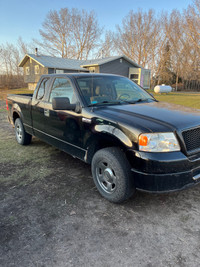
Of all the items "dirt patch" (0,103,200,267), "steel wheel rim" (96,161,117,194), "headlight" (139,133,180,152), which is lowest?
"dirt patch" (0,103,200,267)

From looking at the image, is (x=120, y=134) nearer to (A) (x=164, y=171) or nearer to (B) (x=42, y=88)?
(A) (x=164, y=171)

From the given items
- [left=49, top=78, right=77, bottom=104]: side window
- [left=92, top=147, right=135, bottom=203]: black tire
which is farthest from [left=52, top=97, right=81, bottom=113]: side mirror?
[left=92, top=147, right=135, bottom=203]: black tire

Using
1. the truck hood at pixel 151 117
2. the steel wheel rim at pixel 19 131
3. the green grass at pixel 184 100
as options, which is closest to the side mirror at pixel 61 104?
the truck hood at pixel 151 117

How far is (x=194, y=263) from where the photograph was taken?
1870mm

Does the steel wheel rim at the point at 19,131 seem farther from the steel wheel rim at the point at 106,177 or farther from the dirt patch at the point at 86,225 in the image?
the steel wheel rim at the point at 106,177

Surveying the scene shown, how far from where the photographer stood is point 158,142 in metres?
2.36

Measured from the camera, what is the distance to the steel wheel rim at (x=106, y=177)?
271 cm

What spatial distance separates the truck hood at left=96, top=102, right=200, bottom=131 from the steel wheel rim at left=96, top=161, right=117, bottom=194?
2.24 ft

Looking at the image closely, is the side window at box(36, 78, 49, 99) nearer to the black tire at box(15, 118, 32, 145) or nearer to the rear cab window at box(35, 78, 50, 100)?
the rear cab window at box(35, 78, 50, 100)

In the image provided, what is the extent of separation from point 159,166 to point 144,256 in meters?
0.93

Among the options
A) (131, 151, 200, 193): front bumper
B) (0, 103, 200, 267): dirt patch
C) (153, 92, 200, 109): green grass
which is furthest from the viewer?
(153, 92, 200, 109): green grass

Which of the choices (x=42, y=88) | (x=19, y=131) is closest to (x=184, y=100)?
(x=19, y=131)

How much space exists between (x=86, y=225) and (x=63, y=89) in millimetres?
2382

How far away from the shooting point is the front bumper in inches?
90.4
